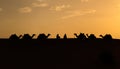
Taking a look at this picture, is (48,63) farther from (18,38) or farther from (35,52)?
(18,38)

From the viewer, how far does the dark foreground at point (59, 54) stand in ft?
109

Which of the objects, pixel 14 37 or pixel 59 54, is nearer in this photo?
pixel 59 54

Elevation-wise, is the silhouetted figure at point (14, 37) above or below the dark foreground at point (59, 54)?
above

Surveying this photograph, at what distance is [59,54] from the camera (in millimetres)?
35344

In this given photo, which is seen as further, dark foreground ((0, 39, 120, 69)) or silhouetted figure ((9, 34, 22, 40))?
silhouetted figure ((9, 34, 22, 40))

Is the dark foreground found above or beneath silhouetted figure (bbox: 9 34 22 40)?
beneath

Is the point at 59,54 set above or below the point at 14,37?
below

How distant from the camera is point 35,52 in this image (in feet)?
113

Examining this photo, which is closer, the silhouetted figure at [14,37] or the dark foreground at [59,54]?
the dark foreground at [59,54]

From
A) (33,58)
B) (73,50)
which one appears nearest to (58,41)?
(73,50)

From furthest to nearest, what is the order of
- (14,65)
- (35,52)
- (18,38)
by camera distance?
(18,38), (35,52), (14,65)

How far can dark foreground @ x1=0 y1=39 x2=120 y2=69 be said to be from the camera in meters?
33.2

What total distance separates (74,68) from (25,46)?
17.3ft

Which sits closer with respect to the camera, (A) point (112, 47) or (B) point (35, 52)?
(B) point (35, 52)
